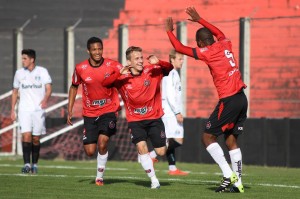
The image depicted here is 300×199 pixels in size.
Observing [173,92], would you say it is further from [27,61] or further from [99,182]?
[99,182]

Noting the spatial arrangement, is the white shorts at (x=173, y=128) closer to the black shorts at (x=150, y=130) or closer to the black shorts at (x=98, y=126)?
the black shorts at (x=98, y=126)

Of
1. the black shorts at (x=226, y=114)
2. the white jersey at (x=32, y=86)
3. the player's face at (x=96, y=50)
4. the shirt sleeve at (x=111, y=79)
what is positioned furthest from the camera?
the white jersey at (x=32, y=86)

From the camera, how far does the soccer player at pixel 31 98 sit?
752 inches

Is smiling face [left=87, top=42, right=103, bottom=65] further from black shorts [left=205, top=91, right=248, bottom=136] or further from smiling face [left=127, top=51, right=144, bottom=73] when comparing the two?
black shorts [left=205, top=91, right=248, bottom=136]

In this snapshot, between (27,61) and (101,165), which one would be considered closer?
(101,165)

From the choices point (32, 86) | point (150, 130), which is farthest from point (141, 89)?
point (32, 86)

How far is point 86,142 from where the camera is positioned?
51.6 feet

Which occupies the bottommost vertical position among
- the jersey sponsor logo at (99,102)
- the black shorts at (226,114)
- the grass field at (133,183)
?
the grass field at (133,183)

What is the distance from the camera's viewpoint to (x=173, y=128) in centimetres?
1892

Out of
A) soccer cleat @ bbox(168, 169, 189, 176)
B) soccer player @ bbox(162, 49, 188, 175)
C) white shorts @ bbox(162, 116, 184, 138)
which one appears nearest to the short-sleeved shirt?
soccer cleat @ bbox(168, 169, 189, 176)

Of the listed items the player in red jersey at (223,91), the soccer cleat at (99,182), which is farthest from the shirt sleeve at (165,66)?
the soccer cleat at (99,182)

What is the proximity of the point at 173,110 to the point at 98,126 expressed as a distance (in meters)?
3.03

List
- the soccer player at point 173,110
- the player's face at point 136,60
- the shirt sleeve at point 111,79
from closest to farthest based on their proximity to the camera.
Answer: the player's face at point 136,60
the shirt sleeve at point 111,79
the soccer player at point 173,110

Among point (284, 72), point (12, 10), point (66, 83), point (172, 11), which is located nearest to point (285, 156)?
point (284, 72)
